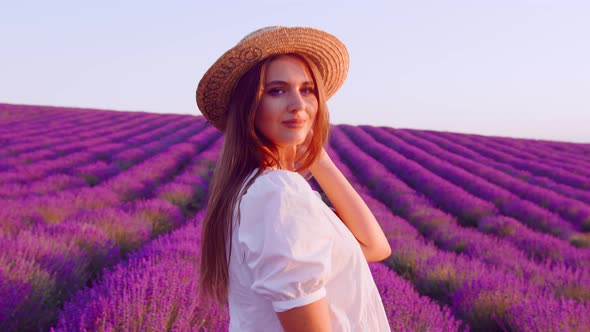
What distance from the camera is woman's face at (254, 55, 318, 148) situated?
1036 millimetres

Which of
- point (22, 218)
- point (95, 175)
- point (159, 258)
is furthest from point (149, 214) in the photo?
point (95, 175)

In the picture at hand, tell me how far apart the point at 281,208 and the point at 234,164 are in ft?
0.94

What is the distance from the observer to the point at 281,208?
0.79 meters

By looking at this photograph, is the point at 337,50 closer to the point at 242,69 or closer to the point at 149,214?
the point at 242,69

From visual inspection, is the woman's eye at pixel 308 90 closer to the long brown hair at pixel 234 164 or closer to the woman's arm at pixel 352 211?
the long brown hair at pixel 234 164

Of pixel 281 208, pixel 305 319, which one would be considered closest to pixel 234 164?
pixel 281 208

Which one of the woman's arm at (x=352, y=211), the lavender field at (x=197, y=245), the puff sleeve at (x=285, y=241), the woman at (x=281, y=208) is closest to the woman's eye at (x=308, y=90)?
the woman at (x=281, y=208)

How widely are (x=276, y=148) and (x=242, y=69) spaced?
221 millimetres

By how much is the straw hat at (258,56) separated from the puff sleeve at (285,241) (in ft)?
1.20

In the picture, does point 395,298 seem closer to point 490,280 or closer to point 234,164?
point 490,280

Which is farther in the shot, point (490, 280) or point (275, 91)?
point (490, 280)

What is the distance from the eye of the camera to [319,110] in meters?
1.17

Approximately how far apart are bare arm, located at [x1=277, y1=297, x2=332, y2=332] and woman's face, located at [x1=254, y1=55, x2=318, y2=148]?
0.42 meters

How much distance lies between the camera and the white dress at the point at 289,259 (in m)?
0.77
